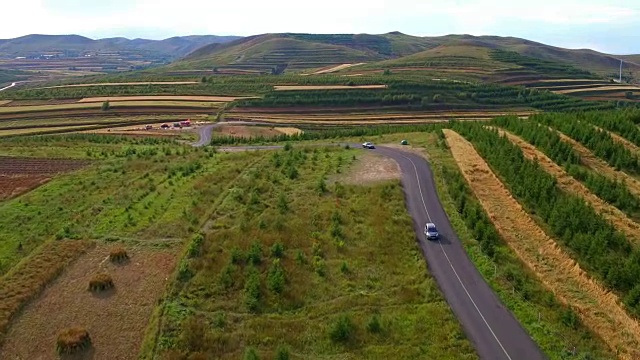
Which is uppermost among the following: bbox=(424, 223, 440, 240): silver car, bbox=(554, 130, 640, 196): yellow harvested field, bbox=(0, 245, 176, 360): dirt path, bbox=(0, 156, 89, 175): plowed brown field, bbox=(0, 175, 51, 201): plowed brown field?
bbox=(554, 130, 640, 196): yellow harvested field

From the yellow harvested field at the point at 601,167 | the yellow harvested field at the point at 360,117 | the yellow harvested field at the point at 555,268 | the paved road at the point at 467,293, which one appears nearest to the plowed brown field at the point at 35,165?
the paved road at the point at 467,293

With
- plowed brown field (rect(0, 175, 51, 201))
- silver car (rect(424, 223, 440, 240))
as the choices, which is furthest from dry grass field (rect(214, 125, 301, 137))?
silver car (rect(424, 223, 440, 240))

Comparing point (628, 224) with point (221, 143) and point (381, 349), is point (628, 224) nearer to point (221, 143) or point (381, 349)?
point (381, 349)

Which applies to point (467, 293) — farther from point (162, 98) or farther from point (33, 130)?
point (162, 98)

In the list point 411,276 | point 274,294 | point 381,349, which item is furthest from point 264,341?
point 411,276

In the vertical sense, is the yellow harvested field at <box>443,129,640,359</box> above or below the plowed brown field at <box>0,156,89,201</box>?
below

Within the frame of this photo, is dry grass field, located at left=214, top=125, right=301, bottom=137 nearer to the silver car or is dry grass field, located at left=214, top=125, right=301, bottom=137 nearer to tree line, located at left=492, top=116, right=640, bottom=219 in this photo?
tree line, located at left=492, top=116, right=640, bottom=219
